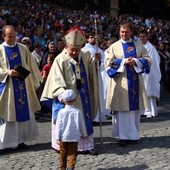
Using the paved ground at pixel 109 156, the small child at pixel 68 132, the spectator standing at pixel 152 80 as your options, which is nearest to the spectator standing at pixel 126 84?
the paved ground at pixel 109 156

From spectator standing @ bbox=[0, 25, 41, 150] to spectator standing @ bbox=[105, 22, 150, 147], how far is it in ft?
4.21

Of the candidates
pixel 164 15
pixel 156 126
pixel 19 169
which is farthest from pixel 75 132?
pixel 164 15

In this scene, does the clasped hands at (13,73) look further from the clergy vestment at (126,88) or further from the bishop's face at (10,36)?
the clergy vestment at (126,88)

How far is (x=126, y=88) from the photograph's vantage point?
24.2 ft

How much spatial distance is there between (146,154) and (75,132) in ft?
5.04

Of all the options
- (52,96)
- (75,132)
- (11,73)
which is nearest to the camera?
(75,132)

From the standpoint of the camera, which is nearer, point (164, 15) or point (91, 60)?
point (91, 60)

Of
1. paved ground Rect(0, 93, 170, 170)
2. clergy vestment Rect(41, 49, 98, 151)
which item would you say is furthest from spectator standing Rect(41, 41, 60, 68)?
clergy vestment Rect(41, 49, 98, 151)

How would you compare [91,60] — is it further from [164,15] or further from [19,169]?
[164,15]

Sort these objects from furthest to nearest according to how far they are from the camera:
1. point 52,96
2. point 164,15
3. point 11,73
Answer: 1. point 164,15
2. point 11,73
3. point 52,96

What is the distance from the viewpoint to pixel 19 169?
6090 mm

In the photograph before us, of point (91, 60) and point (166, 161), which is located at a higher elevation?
point (91, 60)

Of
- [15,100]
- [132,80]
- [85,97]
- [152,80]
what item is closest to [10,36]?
[15,100]

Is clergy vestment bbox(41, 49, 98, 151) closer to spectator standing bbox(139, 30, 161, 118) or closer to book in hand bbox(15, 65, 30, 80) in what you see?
book in hand bbox(15, 65, 30, 80)
